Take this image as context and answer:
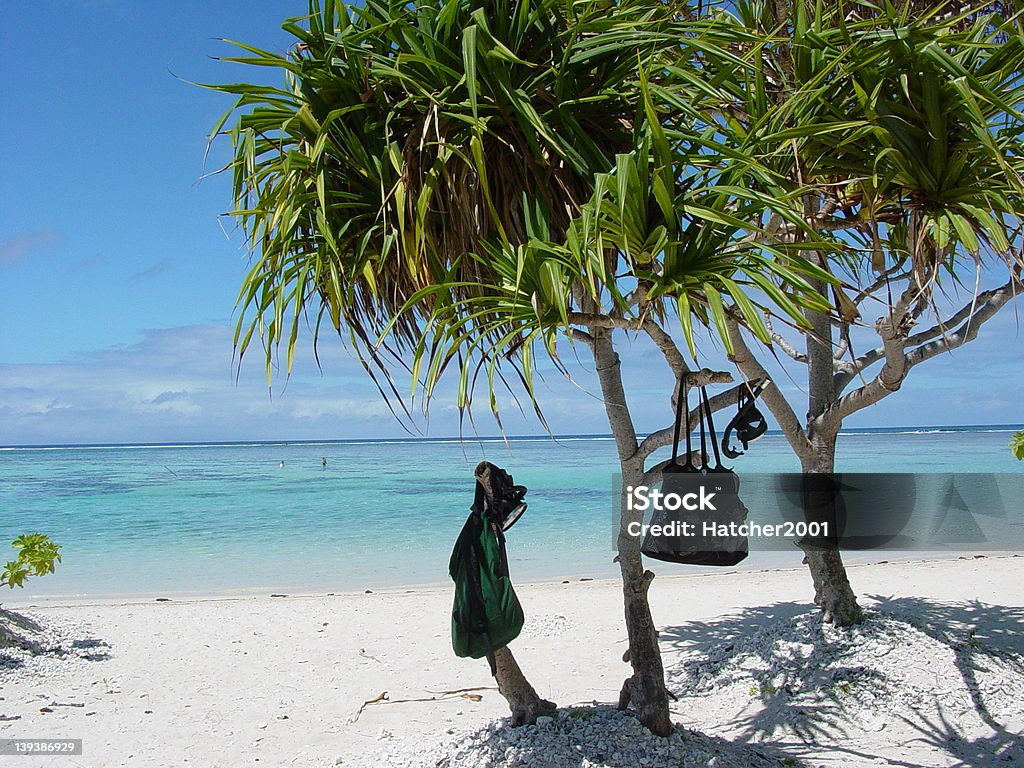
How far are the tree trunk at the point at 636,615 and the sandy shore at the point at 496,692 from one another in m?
0.19

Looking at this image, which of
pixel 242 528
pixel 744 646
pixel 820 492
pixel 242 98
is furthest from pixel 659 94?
pixel 242 528

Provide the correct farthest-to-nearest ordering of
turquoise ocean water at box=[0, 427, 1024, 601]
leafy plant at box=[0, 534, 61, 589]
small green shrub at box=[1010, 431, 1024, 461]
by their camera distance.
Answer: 1. turquoise ocean water at box=[0, 427, 1024, 601]
2. leafy plant at box=[0, 534, 61, 589]
3. small green shrub at box=[1010, 431, 1024, 461]

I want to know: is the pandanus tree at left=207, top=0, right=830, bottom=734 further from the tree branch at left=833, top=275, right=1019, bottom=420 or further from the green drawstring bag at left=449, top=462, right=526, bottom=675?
the tree branch at left=833, top=275, right=1019, bottom=420

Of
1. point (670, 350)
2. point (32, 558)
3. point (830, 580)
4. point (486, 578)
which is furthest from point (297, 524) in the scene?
point (670, 350)

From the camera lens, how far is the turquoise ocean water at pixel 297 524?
1047 cm

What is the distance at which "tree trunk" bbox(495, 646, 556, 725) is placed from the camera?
3291mm

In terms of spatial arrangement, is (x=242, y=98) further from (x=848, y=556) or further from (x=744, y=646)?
(x=848, y=556)

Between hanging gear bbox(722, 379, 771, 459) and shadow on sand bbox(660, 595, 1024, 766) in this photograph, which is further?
Result: shadow on sand bbox(660, 595, 1024, 766)

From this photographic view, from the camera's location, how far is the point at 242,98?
285cm

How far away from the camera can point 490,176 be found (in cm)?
287

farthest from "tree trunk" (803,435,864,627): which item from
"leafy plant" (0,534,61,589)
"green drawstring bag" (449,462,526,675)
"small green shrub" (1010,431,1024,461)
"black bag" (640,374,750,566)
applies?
"leafy plant" (0,534,61,589)

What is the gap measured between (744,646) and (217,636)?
392 cm

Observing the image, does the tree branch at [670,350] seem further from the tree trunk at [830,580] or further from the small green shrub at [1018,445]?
the small green shrub at [1018,445]

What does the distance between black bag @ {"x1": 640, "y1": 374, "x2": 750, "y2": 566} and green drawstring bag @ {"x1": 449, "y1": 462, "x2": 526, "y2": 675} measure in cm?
54
